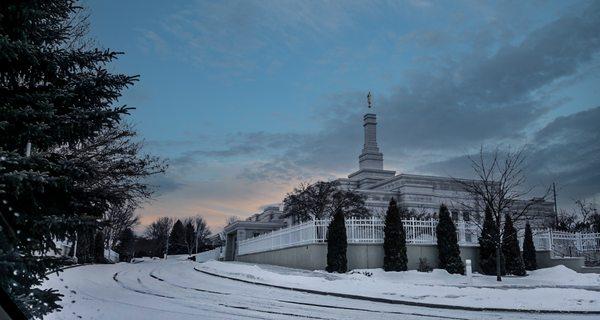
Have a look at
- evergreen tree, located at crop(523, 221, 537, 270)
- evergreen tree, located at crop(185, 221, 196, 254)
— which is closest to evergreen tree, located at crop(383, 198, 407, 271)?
evergreen tree, located at crop(523, 221, 537, 270)

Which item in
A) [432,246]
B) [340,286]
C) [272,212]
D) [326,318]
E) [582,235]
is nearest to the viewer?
[326,318]

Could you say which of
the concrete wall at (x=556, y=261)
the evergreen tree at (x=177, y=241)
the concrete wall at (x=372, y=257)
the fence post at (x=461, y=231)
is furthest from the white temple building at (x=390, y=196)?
the fence post at (x=461, y=231)

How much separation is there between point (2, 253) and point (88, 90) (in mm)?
4283

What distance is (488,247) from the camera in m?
24.8

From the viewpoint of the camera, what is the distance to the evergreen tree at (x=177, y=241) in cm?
10231

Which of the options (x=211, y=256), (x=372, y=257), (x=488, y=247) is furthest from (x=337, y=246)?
(x=211, y=256)

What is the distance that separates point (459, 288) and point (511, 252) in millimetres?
10249

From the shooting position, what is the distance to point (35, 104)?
6.34m

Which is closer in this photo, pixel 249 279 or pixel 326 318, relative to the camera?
pixel 326 318

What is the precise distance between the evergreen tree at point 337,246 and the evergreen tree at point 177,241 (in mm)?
83555

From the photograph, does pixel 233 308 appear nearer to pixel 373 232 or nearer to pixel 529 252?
pixel 373 232

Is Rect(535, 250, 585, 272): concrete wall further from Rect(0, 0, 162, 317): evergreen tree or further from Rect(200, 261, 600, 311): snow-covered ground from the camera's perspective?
Rect(0, 0, 162, 317): evergreen tree

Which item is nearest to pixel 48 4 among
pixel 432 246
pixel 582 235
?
pixel 432 246

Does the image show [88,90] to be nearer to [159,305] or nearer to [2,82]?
[2,82]
